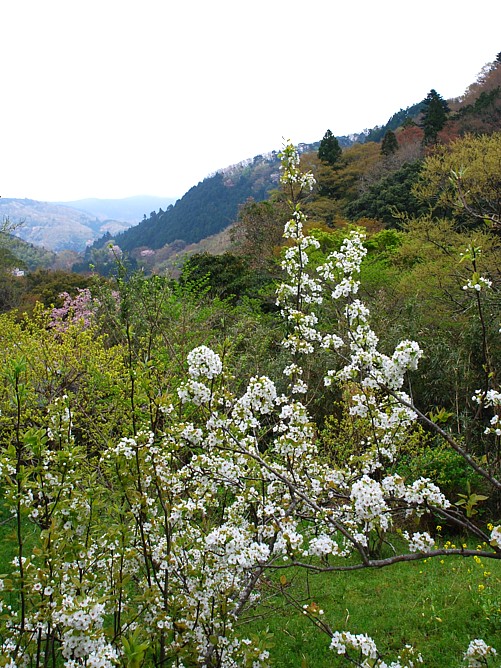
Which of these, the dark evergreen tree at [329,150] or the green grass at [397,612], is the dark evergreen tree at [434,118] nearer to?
the dark evergreen tree at [329,150]

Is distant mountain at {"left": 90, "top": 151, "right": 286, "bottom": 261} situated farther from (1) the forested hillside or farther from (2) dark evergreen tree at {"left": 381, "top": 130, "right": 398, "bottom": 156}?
(1) the forested hillside

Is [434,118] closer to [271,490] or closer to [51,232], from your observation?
[271,490]

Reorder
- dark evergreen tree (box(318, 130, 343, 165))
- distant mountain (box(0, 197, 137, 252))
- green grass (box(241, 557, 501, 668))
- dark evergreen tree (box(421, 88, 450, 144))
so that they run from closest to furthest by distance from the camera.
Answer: green grass (box(241, 557, 501, 668))
dark evergreen tree (box(421, 88, 450, 144))
dark evergreen tree (box(318, 130, 343, 165))
distant mountain (box(0, 197, 137, 252))

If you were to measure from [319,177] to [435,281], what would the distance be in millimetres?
21146

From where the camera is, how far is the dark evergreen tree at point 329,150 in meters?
30.4

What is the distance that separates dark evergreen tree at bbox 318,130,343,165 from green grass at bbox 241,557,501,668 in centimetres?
2907

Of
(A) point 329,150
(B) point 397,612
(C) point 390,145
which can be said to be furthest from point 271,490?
(C) point 390,145

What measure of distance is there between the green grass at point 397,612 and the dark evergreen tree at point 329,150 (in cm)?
2907

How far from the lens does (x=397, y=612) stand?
4.48 metres

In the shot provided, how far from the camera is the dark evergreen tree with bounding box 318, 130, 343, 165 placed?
99.7ft

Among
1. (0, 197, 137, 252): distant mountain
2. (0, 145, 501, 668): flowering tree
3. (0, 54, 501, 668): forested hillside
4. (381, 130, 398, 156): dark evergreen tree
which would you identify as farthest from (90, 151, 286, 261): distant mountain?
(0, 197, 137, 252): distant mountain

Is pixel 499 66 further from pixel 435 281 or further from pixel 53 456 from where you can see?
pixel 53 456

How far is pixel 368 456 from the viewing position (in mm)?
2973

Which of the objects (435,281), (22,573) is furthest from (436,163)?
(22,573)
